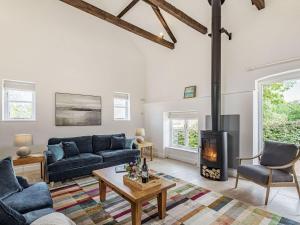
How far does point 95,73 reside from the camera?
5293 mm

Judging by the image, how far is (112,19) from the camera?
4523 mm

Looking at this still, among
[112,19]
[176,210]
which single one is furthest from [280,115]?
[112,19]

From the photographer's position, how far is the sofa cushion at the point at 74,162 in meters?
3.45

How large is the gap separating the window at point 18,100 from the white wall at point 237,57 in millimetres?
3575

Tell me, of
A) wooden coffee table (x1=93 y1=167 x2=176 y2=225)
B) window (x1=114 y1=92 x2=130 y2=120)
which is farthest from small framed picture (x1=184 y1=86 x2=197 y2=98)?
wooden coffee table (x1=93 y1=167 x2=176 y2=225)

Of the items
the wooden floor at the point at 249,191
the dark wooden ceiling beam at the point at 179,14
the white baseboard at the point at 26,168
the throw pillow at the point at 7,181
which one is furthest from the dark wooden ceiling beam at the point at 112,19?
the white baseboard at the point at 26,168

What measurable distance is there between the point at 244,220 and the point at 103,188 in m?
2.04

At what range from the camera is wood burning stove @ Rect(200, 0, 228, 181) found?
3.62 metres

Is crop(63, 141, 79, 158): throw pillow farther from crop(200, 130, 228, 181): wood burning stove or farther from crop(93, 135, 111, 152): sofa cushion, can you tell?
crop(200, 130, 228, 181): wood burning stove

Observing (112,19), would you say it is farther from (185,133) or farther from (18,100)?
(185,133)

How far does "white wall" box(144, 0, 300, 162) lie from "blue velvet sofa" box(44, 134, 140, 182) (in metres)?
1.74

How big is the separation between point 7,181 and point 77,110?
303 cm

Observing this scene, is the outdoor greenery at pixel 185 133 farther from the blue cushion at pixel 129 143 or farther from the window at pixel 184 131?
the blue cushion at pixel 129 143

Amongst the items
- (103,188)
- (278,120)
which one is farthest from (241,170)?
(103,188)
